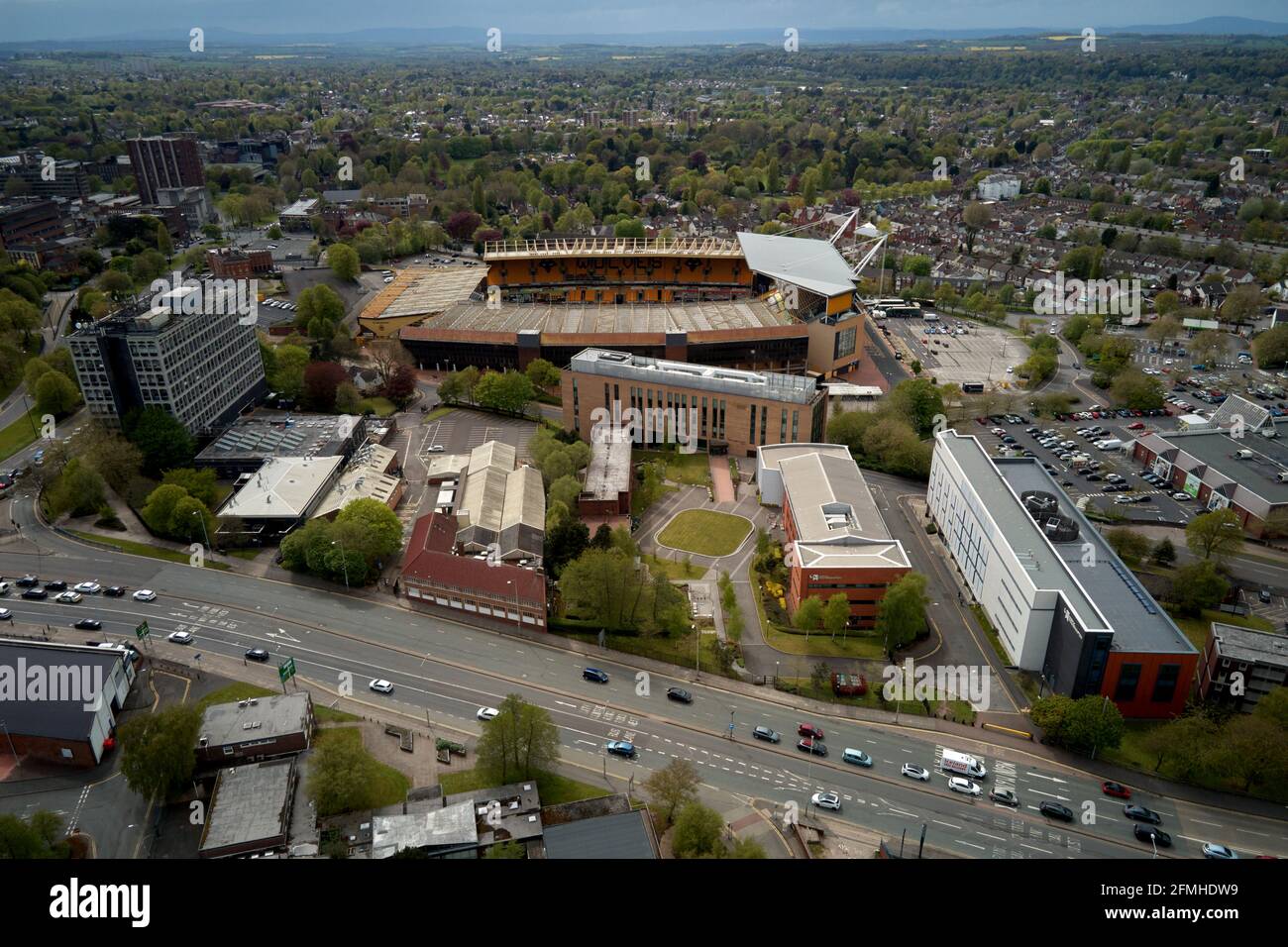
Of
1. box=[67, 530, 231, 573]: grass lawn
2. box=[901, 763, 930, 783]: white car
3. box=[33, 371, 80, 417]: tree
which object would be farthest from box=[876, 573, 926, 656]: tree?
box=[33, 371, 80, 417]: tree

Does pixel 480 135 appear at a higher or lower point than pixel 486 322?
higher

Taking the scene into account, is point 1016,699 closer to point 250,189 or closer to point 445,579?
point 445,579

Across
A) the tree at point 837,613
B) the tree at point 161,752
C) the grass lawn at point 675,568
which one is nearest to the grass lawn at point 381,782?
the tree at point 161,752

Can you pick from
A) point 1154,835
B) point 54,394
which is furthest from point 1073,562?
point 54,394

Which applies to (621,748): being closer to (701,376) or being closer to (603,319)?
(701,376)

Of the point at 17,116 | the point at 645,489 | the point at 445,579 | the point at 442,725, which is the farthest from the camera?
the point at 17,116

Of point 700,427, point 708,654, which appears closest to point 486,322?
point 700,427

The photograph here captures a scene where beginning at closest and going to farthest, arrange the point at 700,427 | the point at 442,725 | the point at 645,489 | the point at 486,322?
1. the point at 442,725
2. the point at 645,489
3. the point at 700,427
4. the point at 486,322

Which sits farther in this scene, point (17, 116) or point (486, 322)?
point (17, 116)
